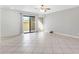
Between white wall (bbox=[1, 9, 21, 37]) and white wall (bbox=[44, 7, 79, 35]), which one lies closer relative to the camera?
white wall (bbox=[44, 7, 79, 35])

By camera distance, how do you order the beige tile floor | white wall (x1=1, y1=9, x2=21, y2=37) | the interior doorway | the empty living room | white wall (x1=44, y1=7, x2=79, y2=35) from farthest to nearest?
the interior doorway < white wall (x1=1, y1=9, x2=21, y2=37) < white wall (x1=44, y1=7, x2=79, y2=35) < the empty living room < the beige tile floor

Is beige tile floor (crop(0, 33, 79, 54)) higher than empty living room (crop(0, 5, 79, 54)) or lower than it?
lower

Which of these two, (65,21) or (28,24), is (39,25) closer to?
(28,24)

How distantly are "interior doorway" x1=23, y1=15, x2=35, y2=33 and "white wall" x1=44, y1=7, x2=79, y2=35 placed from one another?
2.09 metres

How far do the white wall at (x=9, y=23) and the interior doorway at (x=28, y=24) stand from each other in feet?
6.86

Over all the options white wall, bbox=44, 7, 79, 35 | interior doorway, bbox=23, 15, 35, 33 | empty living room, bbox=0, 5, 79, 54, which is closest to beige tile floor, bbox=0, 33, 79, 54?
empty living room, bbox=0, 5, 79, 54

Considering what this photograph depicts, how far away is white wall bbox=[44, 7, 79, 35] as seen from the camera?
9.11m

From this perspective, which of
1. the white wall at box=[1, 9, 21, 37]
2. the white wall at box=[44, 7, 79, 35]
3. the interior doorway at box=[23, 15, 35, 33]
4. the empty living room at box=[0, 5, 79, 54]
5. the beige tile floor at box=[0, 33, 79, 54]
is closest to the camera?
the beige tile floor at box=[0, 33, 79, 54]

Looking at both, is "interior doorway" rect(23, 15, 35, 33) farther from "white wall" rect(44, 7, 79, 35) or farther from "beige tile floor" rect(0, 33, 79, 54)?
"beige tile floor" rect(0, 33, 79, 54)

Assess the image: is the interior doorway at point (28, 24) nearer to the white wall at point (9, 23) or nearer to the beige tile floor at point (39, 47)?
the white wall at point (9, 23)

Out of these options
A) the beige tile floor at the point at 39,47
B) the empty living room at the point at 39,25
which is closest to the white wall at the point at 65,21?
the empty living room at the point at 39,25

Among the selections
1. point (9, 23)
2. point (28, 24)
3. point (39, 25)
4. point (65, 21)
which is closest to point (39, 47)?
point (9, 23)

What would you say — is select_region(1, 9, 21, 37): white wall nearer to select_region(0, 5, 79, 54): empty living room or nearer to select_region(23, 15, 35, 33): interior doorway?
select_region(0, 5, 79, 54): empty living room
